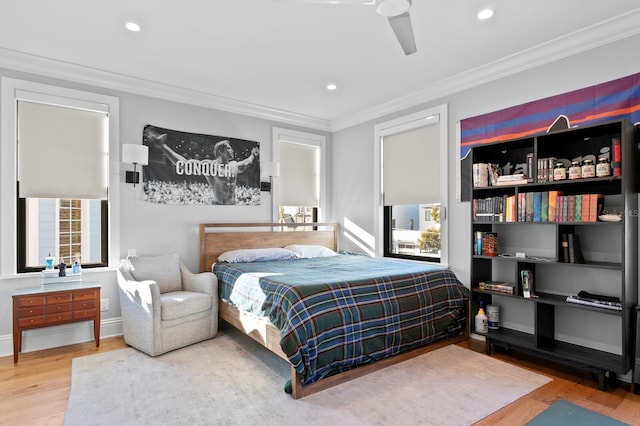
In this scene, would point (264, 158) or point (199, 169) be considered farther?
point (264, 158)

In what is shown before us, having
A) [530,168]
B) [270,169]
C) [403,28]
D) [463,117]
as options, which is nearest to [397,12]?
[403,28]

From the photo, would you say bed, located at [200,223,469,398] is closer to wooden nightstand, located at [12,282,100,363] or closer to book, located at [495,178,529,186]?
book, located at [495,178,529,186]

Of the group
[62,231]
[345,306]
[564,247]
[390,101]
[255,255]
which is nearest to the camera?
[345,306]

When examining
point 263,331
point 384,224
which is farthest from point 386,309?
point 384,224

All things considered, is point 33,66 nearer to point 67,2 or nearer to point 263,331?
point 67,2

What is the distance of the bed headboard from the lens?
432cm

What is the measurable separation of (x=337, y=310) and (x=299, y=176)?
2946mm

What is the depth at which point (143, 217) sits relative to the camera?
401 cm

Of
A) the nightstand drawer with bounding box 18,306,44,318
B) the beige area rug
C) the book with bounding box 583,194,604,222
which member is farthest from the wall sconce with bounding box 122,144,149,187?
the book with bounding box 583,194,604,222

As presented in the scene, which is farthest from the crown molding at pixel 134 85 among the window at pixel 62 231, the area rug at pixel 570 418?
the area rug at pixel 570 418

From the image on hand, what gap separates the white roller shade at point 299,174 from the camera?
519cm

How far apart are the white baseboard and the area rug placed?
376 centimetres

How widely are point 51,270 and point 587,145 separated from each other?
4756mm

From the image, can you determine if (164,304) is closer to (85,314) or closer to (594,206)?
(85,314)
